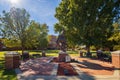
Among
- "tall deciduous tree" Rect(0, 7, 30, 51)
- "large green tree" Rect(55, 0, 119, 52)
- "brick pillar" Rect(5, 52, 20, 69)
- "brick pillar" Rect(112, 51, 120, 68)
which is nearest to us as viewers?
"brick pillar" Rect(112, 51, 120, 68)

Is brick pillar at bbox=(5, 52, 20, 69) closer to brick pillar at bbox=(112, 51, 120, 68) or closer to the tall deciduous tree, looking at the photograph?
brick pillar at bbox=(112, 51, 120, 68)

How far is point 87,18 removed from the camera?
23750 mm

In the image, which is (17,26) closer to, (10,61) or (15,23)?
(15,23)

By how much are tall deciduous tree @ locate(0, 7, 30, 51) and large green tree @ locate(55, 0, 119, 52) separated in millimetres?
5308

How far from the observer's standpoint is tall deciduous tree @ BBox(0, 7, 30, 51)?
29.2 m

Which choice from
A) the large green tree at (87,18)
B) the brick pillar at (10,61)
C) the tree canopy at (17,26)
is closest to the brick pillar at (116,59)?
the large green tree at (87,18)

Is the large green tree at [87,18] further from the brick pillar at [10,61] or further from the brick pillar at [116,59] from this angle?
the brick pillar at [10,61]

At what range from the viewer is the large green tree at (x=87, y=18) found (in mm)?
23250

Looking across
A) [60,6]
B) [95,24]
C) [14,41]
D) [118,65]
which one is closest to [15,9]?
[14,41]

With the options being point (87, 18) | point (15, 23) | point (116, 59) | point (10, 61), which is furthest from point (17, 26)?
point (116, 59)

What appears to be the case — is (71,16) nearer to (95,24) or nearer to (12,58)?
(95,24)

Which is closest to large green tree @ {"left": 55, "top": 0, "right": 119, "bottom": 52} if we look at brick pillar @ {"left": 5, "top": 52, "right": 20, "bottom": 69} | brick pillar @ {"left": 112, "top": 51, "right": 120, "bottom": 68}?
brick pillar @ {"left": 112, "top": 51, "right": 120, "bottom": 68}

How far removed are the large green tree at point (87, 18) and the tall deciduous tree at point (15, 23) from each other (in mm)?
5308

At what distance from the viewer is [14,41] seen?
30.2 metres
